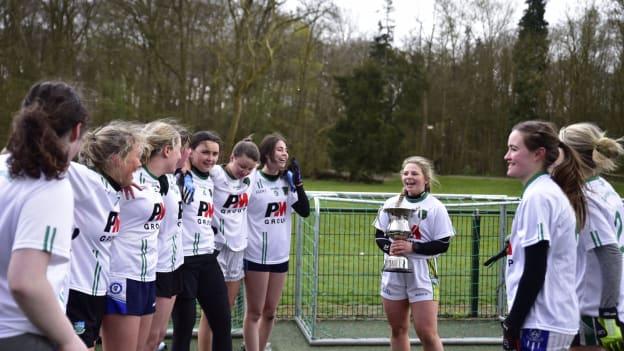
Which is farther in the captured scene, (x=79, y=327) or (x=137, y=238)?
(x=137, y=238)

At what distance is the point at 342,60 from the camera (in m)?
41.9

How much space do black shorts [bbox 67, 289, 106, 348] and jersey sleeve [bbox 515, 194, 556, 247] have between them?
221 cm

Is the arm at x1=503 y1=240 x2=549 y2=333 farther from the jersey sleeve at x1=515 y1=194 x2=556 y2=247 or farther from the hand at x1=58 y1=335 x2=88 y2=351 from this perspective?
the hand at x1=58 y1=335 x2=88 y2=351

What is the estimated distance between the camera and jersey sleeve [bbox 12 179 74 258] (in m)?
1.79

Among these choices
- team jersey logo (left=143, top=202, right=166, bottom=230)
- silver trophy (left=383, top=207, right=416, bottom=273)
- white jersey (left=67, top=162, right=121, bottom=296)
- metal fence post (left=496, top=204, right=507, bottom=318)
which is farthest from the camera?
metal fence post (left=496, top=204, right=507, bottom=318)

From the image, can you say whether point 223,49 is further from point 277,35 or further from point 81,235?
point 81,235

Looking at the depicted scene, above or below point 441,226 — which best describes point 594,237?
above

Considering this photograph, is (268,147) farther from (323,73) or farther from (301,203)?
(323,73)

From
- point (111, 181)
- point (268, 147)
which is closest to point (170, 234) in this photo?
point (111, 181)

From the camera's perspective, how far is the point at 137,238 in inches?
142

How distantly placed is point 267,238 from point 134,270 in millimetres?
1595

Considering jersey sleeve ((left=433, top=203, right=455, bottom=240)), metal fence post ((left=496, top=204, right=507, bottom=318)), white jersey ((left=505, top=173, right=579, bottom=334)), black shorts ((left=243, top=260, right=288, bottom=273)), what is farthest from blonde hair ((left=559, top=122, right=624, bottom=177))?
metal fence post ((left=496, top=204, right=507, bottom=318))

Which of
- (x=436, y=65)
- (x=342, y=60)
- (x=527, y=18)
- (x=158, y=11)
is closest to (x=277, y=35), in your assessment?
(x=158, y=11)

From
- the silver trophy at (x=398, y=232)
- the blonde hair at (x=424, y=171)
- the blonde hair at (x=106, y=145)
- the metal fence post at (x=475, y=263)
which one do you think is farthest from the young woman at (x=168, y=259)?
the metal fence post at (x=475, y=263)
